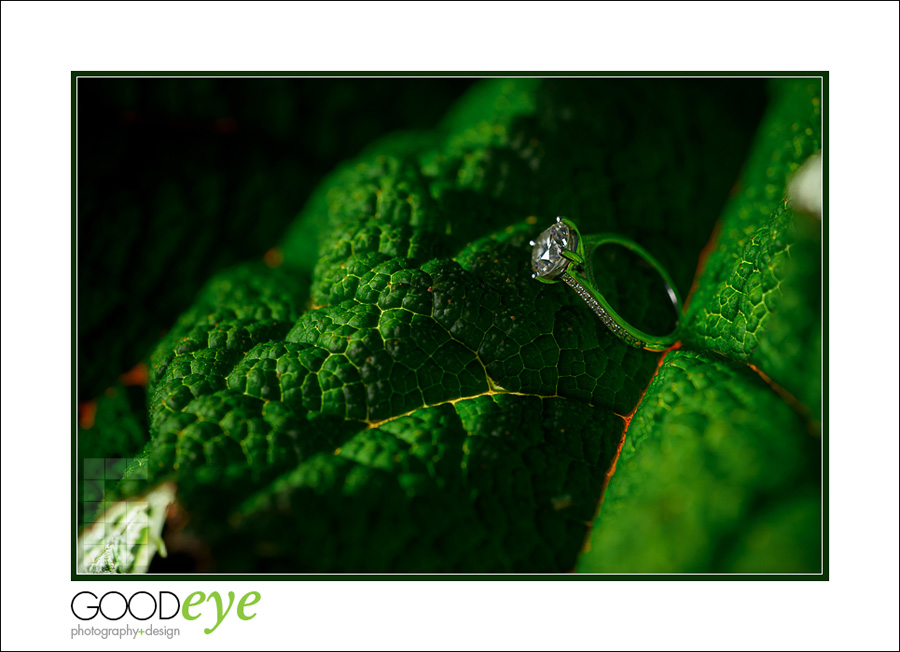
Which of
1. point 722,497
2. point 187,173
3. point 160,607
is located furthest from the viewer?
point 187,173

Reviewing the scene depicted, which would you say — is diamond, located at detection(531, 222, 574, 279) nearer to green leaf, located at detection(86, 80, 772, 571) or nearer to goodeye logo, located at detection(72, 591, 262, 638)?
green leaf, located at detection(86, 80, 772, 571)

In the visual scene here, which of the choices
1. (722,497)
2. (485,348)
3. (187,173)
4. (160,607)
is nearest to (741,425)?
(722,497)

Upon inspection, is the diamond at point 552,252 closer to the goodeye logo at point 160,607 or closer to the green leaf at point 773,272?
the green leaf at point 773,272

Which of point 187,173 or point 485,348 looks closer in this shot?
point 485,348

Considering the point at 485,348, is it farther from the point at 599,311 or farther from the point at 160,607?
the point at 160,607

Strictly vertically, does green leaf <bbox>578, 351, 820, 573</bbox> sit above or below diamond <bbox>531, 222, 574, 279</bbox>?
below

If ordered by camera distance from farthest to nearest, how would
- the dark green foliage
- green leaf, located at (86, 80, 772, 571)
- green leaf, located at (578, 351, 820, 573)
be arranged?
1. the dark green foliage
2. green leaf, located at (86, 80, 772, 571)
3. green leaf, located at (578, 351, 820, 573)

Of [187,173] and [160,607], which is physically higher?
[187,173]

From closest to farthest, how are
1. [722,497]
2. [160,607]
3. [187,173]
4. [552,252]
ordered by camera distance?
[722,497], [160,607], [552,252], [187,173]

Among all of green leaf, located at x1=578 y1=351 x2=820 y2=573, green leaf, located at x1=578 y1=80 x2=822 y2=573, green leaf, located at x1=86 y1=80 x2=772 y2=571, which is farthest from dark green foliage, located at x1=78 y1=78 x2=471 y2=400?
green leaf, located at x1=578 y1=351 x2=820 y2=573
